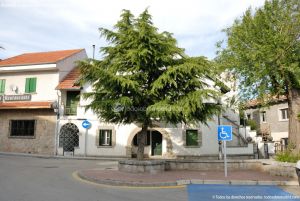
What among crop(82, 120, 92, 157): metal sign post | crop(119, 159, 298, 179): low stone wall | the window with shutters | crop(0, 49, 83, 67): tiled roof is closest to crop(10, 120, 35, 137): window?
crop(82, 120, 92, 157): metal sign post

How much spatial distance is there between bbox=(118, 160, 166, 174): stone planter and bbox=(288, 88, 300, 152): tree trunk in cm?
692

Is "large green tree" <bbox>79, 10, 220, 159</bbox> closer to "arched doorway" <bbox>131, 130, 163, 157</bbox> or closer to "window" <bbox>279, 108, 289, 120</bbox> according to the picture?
"arched doorway" <bbox>131, 130, 163, 157</bbox>

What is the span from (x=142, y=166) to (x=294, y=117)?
8.20 meters

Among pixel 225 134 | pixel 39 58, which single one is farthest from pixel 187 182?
pixel 39 58

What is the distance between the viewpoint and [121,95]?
42.7 ft

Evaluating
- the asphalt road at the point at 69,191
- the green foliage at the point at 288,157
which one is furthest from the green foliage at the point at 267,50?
the asphalt road at the point at 69,191

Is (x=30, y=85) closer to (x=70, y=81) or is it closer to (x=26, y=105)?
(x=26, y=105)

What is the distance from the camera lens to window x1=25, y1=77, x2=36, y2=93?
78.5 ft

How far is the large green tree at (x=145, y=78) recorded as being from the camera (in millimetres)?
12312

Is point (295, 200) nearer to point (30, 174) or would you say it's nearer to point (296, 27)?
point (296, 27)

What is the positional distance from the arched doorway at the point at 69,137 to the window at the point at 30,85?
4.40 meters

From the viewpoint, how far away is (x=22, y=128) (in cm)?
2373

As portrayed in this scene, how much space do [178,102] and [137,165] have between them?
3456 millimetres

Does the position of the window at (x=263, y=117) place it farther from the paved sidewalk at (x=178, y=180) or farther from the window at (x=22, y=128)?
the window at (x=22, y=128)
